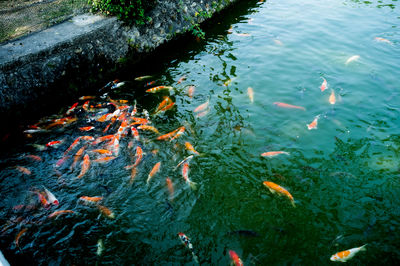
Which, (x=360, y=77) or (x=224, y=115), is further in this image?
(x=360, y=77)

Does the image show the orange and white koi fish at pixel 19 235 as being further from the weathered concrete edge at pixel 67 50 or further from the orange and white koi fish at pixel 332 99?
the orange and white koi fish at pixel 332 99

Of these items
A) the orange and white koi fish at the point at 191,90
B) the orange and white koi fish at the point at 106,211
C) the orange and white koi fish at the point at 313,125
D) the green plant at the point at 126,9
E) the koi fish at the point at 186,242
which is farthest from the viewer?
the green plant at the point at 126,9

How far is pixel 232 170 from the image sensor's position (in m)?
5.37

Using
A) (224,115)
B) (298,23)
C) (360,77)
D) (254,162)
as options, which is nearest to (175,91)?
(224,115)

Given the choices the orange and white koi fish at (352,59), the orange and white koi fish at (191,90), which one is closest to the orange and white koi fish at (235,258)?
the orange and white koi fish at (191,90)

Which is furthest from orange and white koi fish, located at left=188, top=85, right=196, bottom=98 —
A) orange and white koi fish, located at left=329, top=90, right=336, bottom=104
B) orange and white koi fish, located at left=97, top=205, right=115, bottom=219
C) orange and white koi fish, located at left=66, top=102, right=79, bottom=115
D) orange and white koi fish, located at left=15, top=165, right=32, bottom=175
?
orange and white koi fish, located at left=15, top=165, right=32, bottom=175

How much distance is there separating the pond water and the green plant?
1587mm

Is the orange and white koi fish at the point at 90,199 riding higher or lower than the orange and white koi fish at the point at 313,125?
lower

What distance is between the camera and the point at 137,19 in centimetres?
847

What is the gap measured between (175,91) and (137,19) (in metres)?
2.96

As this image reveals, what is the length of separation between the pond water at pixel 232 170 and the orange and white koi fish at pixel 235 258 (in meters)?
0.07

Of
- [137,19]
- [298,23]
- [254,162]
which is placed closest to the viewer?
[254,162]

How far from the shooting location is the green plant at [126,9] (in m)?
8.10

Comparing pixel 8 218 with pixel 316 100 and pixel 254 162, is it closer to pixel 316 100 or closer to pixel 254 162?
pixel 254 162
